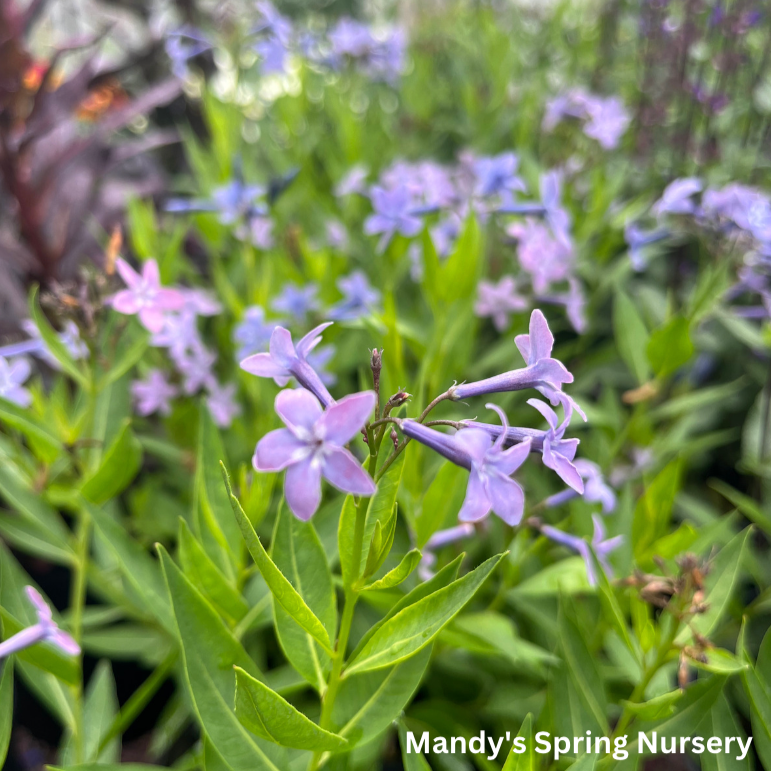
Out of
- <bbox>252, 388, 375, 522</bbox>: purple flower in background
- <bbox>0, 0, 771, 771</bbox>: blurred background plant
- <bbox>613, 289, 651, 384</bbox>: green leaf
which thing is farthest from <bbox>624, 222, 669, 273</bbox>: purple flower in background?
<bbox>252, 388, 375, 522</bbox>: purple flower in background

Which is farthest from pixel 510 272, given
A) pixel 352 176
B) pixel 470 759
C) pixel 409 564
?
pixel 409 564

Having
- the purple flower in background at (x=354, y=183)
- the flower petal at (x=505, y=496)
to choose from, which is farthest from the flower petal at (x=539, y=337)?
the purple flower in background at (x=354, y=183)

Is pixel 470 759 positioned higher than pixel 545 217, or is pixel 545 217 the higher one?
pixel 545 217

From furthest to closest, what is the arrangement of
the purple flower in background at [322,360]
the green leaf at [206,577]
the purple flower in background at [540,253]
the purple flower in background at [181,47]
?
the purple flower in background at [181,47]
the purple flower in background at [540,253]
the purple flower in background at [322,360]
the green leaf at [206,577]

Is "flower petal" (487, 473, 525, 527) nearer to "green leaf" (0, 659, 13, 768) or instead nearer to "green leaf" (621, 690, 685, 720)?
"green leaf" (621, 690, 685, 720)

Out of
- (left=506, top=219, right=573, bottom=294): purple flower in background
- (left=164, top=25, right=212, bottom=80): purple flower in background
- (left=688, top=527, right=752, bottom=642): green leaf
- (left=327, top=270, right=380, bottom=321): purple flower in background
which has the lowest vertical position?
(left=688, top=527, right=752, bottom=642): green leaf

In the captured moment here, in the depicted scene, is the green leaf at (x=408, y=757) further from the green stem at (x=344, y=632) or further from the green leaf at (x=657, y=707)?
the green leaf at (x=657, y=707)

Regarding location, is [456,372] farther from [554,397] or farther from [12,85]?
[12,85]
